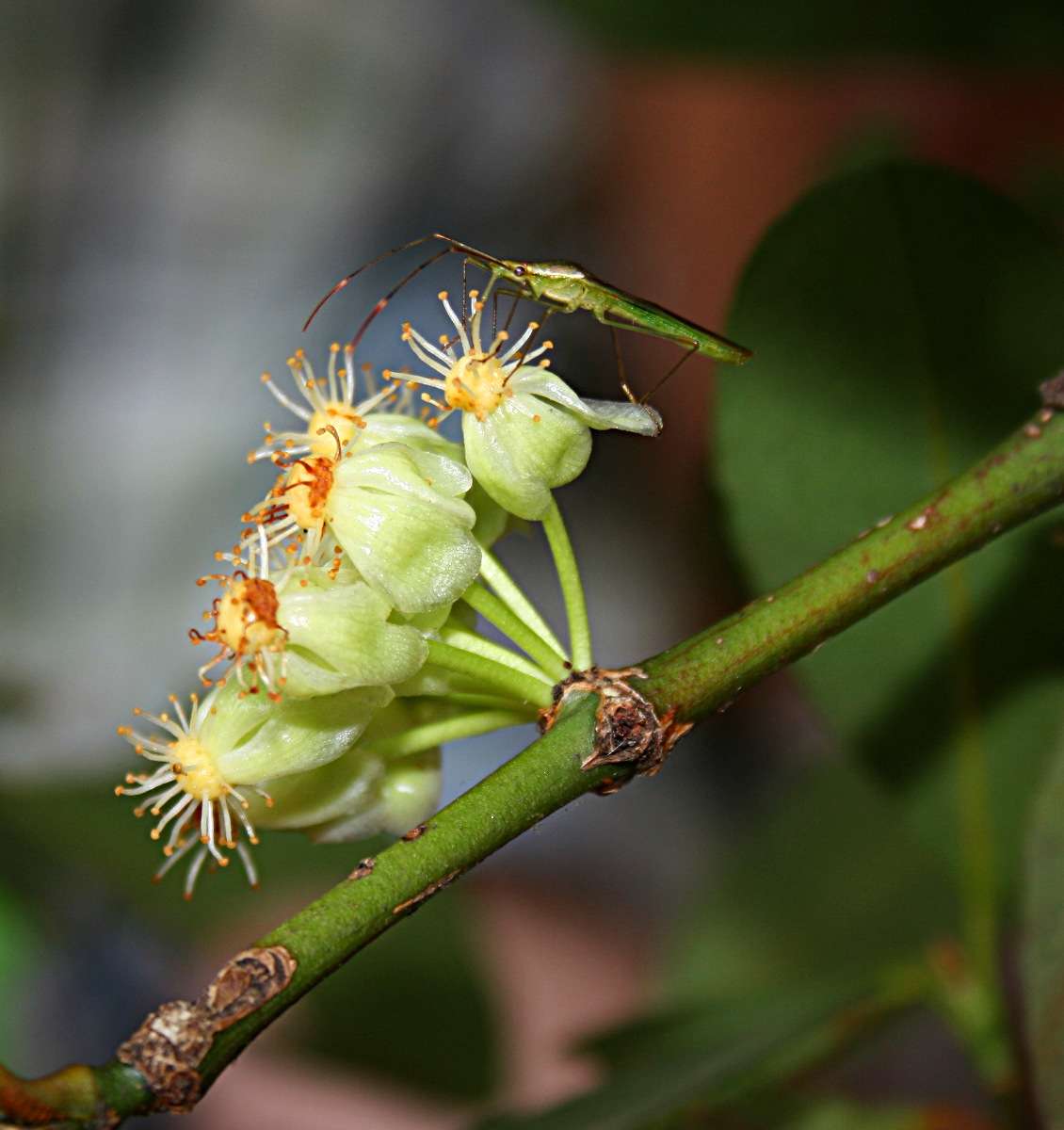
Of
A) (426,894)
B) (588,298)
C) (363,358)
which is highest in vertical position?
(363,358)

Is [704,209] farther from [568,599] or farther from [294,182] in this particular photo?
[568,599]

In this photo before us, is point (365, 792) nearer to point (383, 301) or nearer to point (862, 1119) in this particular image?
point (383, 301)

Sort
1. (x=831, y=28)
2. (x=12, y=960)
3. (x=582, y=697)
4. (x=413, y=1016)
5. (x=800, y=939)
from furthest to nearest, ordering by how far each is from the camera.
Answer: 1. (x=12, y=960)
2. (x=800, y=939)
3. (x=413, y=1016)
4. (x=831, y=28)
5. (x=582, y=697)

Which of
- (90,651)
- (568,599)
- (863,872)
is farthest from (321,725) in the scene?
(90,651)

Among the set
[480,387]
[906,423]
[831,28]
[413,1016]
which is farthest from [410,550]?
[413,1016]

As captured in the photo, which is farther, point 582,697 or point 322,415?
point 322,415

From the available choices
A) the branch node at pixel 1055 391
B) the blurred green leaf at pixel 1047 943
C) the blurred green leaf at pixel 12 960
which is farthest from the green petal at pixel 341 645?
the blurred green leaf at pixel 12 960

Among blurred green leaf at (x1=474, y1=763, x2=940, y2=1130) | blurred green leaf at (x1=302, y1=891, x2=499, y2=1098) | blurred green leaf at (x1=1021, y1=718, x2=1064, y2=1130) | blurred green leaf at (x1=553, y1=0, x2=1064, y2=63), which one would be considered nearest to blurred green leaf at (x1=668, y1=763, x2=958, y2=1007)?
blurred green leaf at (x1=474, y1=763, x2=940, y2=1130)

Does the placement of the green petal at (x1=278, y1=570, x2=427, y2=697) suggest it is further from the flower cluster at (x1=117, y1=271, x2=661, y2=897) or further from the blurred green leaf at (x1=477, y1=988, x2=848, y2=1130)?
the blurred green leaf at (x1=477, y1=988, x2=848, y2=1130)

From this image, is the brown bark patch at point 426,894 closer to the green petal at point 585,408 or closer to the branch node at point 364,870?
the branch node at point 364,870
